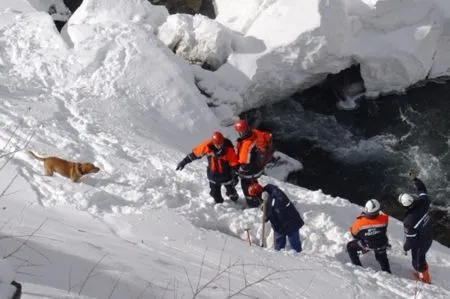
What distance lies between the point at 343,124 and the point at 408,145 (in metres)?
1.58

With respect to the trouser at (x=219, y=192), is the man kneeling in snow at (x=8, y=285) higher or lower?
higher

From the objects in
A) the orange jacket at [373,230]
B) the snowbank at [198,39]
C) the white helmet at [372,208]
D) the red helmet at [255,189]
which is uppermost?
the snowbank at [198,39]

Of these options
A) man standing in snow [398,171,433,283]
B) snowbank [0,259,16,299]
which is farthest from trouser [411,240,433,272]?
snowbank [0,259,16,299]

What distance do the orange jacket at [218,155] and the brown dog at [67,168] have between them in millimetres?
1566

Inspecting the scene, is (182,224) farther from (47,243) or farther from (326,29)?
(326,29)

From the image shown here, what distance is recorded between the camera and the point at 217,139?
7.68 meters

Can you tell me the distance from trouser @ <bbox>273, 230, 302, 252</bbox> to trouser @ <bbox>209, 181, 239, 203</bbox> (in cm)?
113

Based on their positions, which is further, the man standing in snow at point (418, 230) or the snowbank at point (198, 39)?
the snowbank at point (198, 39)

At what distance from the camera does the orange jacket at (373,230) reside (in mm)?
7020

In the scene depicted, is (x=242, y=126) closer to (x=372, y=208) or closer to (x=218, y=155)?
(x=218, y=155)

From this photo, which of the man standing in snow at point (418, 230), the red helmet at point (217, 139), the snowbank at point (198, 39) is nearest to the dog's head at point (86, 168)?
the red helmet at point (217, 139)

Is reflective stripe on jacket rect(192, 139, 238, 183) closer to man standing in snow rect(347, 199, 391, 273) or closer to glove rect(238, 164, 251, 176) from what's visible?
glove rect(238, 164, 251, 176)

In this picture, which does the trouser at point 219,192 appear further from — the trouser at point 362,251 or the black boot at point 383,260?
the black boot at point 383,260

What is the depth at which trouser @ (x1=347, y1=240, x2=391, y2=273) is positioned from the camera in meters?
7.20
